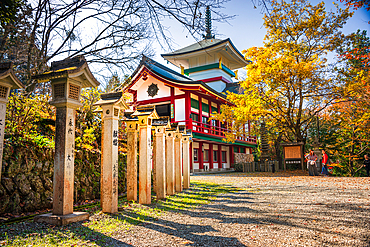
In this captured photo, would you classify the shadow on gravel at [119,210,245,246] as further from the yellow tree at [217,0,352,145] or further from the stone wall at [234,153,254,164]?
the stone wall at [234,153,254,164]

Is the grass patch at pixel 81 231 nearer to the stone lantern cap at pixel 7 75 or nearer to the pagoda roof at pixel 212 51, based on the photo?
the stone lantern cap at pixel 7 75

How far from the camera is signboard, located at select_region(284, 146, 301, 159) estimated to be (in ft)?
49.6

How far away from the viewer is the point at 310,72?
512 inches

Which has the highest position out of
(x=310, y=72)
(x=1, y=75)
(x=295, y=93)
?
(x=310, y=72)

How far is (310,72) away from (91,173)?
1188 centimetres

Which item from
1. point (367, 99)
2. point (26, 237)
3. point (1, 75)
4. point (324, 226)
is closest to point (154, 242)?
point (26, 237)

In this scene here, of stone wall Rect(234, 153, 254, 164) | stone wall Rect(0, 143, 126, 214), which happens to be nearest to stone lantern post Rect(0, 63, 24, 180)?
stone wall Rect(0, 143, 126, 214)

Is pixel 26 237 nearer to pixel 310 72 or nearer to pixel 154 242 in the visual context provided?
pixel 154 242

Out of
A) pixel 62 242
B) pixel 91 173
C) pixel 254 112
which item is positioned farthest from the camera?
pixel 254 112

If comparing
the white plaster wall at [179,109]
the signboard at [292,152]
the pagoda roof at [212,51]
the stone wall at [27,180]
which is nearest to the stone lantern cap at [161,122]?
the stone wall at [27,180]

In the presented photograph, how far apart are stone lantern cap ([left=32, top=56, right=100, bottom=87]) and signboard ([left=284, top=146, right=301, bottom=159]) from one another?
44.9 feet

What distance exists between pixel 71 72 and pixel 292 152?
46.9 feet

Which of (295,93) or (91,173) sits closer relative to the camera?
(91,173)

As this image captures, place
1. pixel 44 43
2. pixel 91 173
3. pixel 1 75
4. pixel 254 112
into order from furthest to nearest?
pixel 254 112 < pixel 91 173 < pixel 44 43 < pixel 1 75
